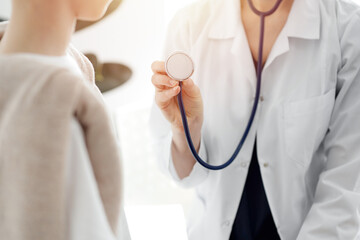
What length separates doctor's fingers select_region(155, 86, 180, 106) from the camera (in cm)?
78

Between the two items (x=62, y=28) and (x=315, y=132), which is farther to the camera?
(x=315, y=132)

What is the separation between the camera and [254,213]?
3.18ft

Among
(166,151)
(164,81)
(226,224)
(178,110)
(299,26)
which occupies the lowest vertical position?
(226,224)

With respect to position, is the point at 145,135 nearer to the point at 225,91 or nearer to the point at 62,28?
the point at 225,91

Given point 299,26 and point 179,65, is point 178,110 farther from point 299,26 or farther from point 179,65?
point 299,26

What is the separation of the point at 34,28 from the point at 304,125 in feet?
2.18

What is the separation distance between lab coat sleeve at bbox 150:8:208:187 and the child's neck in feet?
1.80

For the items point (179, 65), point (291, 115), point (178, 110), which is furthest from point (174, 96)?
point (291, 115)

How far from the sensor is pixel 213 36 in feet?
3.15

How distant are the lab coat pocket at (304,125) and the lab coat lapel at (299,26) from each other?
0.13 meters

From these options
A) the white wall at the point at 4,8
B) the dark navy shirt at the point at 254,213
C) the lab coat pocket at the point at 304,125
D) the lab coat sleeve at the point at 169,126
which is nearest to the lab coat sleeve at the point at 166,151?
the lab coat sleeve at the point at 169,126

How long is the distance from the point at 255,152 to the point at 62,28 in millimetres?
631

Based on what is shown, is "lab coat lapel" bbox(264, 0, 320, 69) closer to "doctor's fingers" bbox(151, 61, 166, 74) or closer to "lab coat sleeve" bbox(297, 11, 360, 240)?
"lab coat sleeve" bbox(297, 11, 360, 240)

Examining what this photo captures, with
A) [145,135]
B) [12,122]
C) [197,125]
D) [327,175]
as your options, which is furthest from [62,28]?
[145,135]
